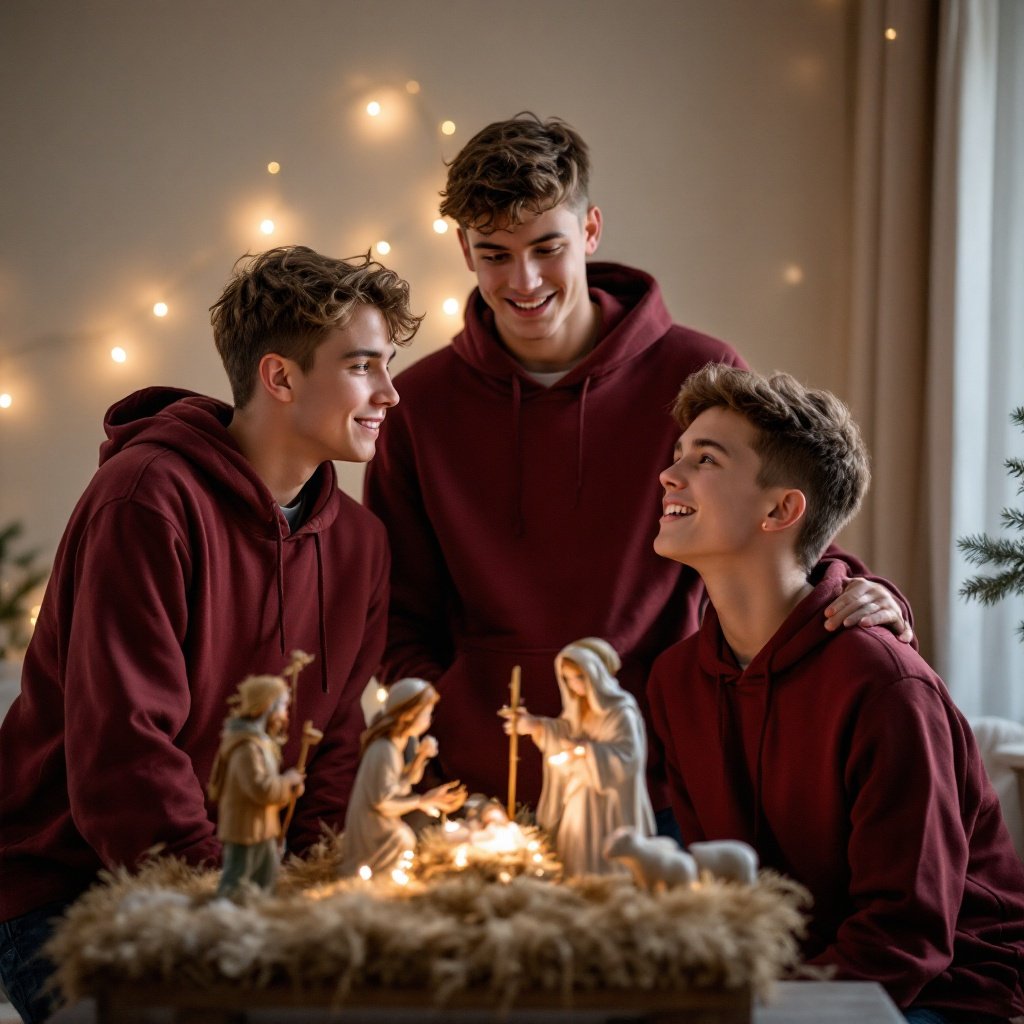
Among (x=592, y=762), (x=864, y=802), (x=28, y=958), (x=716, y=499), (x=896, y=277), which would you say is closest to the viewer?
(x=592, y=762)

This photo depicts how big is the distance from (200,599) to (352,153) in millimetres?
1794

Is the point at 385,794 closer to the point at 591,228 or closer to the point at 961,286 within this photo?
the point at 591,228

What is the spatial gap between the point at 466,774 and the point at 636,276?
3.46ft

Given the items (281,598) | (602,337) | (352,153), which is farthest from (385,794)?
(352,153)

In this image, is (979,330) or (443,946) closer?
(443,946)

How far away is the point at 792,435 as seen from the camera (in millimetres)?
1953

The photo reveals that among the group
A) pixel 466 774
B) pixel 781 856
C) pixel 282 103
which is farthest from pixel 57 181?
pixel 781 856

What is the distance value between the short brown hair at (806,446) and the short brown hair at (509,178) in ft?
1.54

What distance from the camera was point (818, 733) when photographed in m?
1.80

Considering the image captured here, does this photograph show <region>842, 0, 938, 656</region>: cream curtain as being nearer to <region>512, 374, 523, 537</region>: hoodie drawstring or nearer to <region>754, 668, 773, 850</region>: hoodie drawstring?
<region>512, 374, 523, 537</region>: hoodie drawstring

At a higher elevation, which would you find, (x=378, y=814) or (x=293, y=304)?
(x=293, y=304)

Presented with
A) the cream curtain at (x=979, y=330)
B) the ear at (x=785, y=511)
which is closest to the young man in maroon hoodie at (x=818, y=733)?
the ear at (x=785, y=511)

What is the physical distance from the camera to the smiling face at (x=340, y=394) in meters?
1.98

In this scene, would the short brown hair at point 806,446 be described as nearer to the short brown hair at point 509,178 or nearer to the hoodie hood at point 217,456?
the short brown hair at point 509,178
